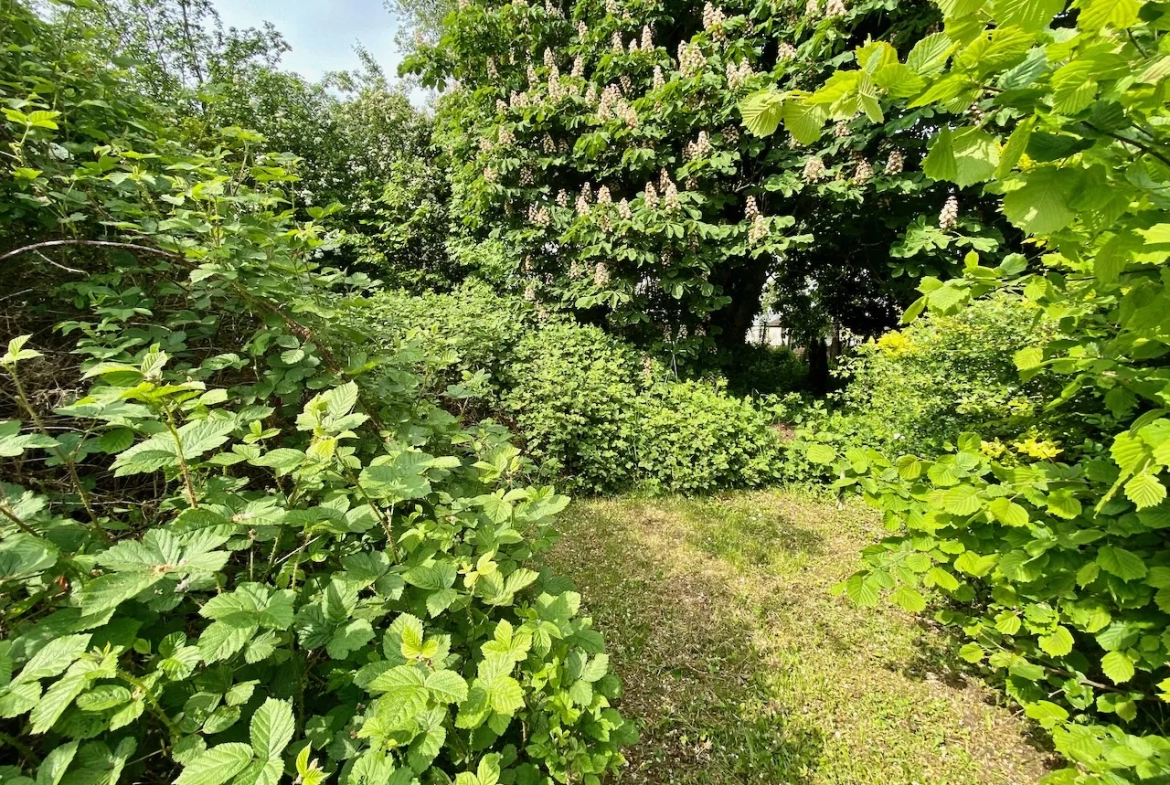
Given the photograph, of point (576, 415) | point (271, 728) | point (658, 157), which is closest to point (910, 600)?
point (271, 728)

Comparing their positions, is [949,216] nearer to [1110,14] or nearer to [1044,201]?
[1044,201]

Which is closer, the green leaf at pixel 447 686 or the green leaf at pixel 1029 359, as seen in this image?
the green leaf at pixel 447 686

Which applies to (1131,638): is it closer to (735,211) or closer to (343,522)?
(343,522)

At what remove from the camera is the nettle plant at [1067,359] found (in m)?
0.76

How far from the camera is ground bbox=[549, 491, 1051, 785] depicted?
6.10ft

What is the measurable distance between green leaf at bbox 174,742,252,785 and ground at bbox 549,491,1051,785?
1.64 metres

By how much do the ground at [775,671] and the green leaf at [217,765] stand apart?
1641 millimetres

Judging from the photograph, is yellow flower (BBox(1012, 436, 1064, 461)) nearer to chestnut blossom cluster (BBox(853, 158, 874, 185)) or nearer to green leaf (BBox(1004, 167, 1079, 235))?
green leaf (BBox(1004, 167, 1079, 235))

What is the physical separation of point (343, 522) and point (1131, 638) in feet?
7.86

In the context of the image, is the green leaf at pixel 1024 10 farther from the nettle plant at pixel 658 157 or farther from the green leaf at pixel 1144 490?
the nettle plant at pixel 658 157

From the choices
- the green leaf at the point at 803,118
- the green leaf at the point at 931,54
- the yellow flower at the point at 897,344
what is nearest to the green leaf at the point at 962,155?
the green leaf at the point at 931,54

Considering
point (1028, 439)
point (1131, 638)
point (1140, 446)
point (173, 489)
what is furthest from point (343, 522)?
point (1028, 439)

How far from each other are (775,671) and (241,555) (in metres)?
2.46

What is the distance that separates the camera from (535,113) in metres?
5.60
